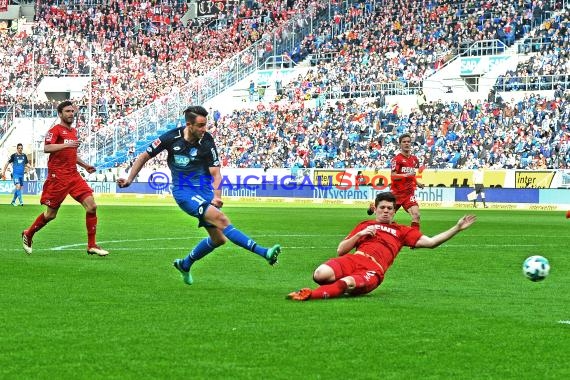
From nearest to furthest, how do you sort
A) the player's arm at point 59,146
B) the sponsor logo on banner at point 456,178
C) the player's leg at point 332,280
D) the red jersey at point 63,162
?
1. the player's leg at point 332,280
2. the player's arm at point 59,146
3. the red jersey at point 63,162
4. the sponsor logo on banner at point 456,178

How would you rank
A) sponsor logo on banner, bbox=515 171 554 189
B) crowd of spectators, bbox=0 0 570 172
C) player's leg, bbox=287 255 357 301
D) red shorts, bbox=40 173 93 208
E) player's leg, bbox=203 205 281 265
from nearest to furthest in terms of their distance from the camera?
player's leg, bbox=287 255 357 301, player's leg, bbox=203 205 281 265, red shorts, bbox=40 173 93 208, sponsor logo on banner, bbox=515 171 554 189, crowd of spectators, bbox=0 0 570 172

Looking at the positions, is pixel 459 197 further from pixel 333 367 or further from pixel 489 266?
pixel 333 367

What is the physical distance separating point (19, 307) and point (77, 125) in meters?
60.2

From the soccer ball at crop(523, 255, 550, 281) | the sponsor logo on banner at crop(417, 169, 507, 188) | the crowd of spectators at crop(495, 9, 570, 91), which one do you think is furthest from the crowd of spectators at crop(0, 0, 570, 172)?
the soccer ball at crop(523, 255, 550, 281)

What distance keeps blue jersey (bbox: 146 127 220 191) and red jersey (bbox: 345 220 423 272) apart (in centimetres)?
229

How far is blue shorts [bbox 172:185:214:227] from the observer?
12.9 m

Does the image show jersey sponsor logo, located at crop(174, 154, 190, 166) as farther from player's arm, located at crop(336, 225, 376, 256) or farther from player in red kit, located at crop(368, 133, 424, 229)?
player in red kit, located at crop(368, 133, 424, 229)

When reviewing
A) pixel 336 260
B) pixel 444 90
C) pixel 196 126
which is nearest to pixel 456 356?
pixel 336 260

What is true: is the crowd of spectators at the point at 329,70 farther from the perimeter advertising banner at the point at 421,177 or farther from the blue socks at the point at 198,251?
the blue socks at the point at 198,251

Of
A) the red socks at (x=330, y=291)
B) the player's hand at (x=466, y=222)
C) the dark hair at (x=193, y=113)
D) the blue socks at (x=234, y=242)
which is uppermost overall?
the dark hair at (x=193, y=113)

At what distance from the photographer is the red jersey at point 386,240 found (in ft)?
38.3

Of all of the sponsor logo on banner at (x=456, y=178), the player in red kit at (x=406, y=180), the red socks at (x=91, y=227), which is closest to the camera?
the red socks at (x=91, y=227)

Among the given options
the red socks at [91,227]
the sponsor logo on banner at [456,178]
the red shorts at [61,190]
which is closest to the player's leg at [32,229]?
the red shorts at [61,190]

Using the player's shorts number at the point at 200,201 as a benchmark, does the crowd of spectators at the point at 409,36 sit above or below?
above
